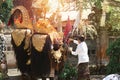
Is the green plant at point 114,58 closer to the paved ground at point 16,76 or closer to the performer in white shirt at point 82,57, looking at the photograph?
the paved ground at point 16,76

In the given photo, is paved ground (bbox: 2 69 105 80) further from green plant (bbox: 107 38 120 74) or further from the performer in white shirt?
the performer in white shirt

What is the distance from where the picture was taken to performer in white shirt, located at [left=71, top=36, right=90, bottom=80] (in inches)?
366

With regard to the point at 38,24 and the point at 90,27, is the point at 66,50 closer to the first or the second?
the point at 38,24

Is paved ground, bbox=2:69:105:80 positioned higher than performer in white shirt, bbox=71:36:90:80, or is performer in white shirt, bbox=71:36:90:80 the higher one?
performer in white shirt, bbox=71:36:90:80

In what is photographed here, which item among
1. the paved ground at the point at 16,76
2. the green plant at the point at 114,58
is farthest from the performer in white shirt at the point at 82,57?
the paved ground at the point at 16,76

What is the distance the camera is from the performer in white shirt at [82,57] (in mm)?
9289

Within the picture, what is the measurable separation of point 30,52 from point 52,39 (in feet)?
1.38

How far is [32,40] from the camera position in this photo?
7137 millimetres

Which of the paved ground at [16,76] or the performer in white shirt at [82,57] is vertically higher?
the performer in white shirt at [82,57]

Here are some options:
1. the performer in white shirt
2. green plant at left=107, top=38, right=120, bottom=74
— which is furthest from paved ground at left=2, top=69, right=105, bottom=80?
the performer in white shirt

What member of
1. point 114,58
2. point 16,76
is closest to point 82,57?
point 114,58

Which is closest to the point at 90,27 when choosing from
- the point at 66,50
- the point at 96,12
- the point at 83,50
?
the point at 96,12

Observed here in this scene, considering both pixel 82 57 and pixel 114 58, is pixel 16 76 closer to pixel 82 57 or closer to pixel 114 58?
pixel 114 58

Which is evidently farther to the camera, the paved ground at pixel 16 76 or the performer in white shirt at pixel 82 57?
the paved ground at pixel 16 76
